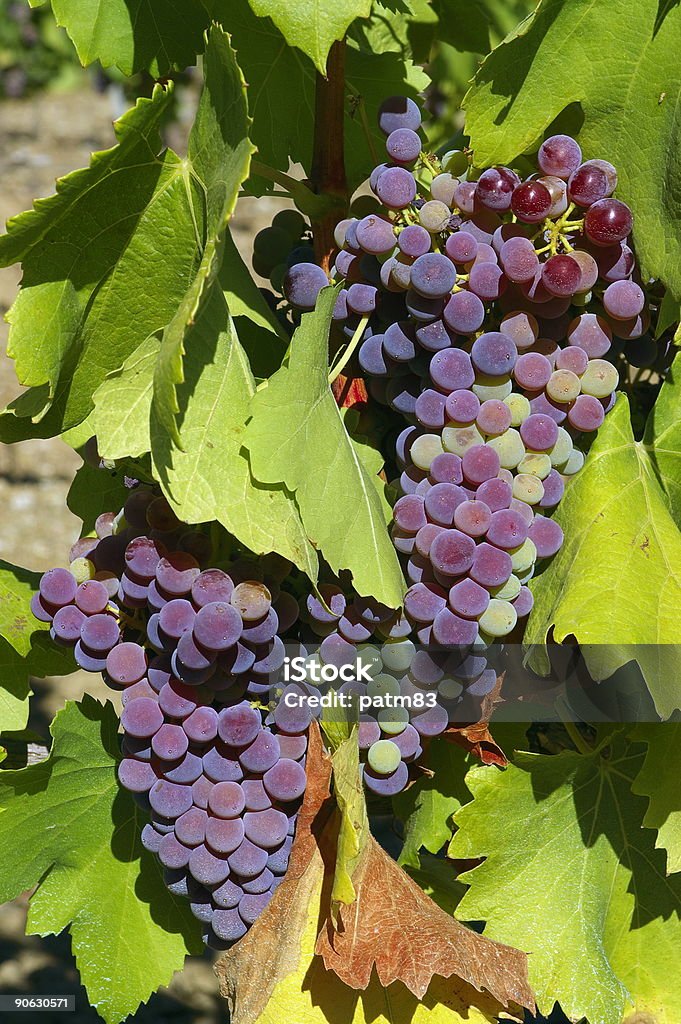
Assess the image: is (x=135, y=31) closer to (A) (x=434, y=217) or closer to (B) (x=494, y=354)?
(A) (x=434, y=217)

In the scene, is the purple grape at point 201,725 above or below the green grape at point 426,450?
below

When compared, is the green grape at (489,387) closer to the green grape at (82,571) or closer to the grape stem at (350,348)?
the grape stem at (350,348)

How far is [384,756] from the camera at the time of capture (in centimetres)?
96

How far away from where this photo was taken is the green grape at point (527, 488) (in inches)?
36.8

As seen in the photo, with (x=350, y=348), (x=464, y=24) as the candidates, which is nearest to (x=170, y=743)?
(x=350, y=348)

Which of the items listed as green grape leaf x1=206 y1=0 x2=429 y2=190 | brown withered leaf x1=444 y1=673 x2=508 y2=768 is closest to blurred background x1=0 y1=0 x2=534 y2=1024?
green grape leaf x1=206 y1=0 x2=429 y2=190

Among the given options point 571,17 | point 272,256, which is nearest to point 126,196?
point 272,256

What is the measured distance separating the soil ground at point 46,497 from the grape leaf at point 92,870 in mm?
1203

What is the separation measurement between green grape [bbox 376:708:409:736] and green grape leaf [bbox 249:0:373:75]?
571 millimetres

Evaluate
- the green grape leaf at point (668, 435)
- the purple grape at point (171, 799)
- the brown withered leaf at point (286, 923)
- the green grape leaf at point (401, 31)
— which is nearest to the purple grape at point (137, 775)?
the purple grape at point (171, 799)

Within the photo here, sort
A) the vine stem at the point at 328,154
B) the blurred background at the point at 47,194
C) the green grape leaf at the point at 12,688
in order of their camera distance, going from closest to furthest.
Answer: the vine stem at the point at 328,154 → the green grape leaf at the point at 12,688 → the blurred background at the point at 47,194

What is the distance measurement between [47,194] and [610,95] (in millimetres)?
4182

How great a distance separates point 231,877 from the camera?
3.23 feet

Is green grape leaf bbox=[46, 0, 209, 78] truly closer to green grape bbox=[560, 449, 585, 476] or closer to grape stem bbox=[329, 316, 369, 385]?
grape stem bbox=[329, 316, 369, 385]
